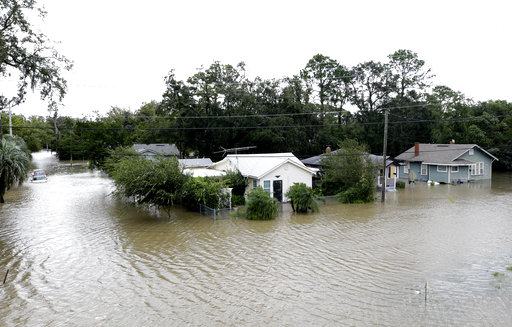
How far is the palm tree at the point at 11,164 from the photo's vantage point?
872 inches

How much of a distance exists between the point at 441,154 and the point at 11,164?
120ft

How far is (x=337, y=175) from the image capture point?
1032 inches

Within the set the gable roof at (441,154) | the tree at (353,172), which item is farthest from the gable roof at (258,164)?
the gable roof at (441,154)

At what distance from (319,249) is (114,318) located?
26.9ft

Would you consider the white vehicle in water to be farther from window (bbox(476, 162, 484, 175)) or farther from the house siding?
window (bbox(476, 162, 484, 175))

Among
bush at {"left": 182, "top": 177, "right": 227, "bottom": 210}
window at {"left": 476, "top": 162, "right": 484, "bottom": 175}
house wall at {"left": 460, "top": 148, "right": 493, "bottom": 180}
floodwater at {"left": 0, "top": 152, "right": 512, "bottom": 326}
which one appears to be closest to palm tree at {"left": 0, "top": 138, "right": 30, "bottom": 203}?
floodwater at {"left": 0, "top": 152, "right": 512, "bottom": 326}

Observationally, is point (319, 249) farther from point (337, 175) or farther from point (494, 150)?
point (494, 150)

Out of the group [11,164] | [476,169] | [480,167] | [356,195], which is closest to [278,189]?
[356,195]

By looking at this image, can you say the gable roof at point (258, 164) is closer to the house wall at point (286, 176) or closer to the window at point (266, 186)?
the house wall at point (286, 176)

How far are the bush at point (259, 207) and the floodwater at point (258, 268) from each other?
552mm

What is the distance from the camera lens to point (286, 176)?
24.4m

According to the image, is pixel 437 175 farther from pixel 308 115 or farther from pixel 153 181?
pixel 153 181

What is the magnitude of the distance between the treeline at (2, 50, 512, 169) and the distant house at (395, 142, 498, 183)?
300 centimetres

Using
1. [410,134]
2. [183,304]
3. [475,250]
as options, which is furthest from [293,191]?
[410,134]
